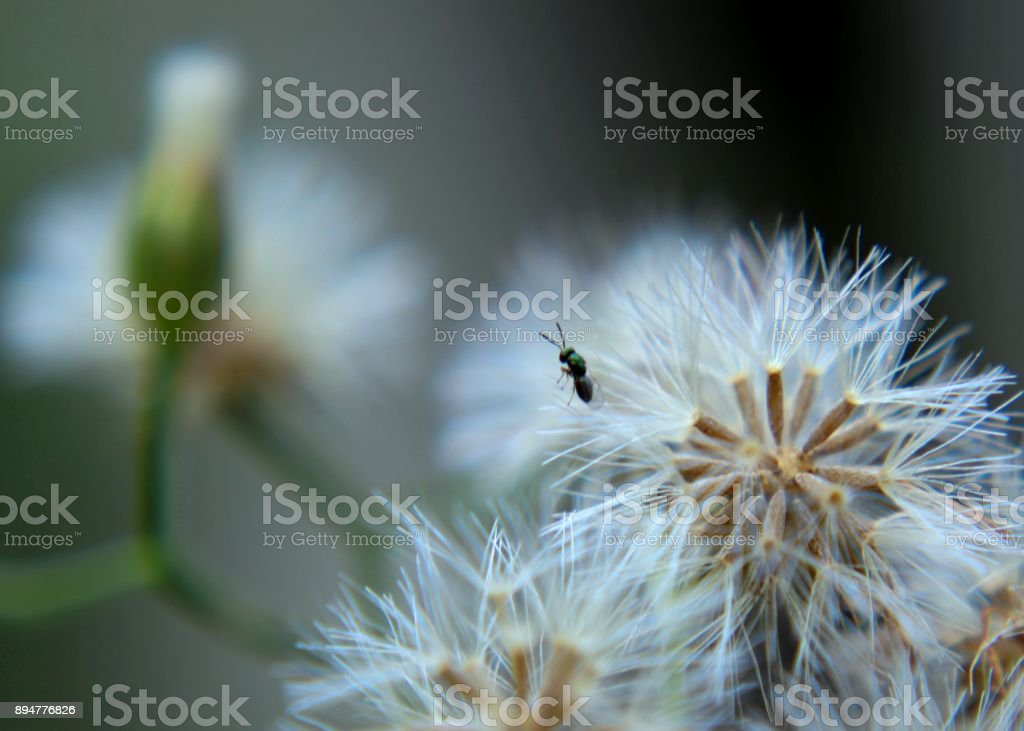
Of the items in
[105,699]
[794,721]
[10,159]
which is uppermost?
[10,159]

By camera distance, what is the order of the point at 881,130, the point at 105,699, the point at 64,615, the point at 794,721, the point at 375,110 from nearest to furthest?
the point at 794,721 → the point at 64,615 → the point at 105,699 → the point at 375,110 → the point at 881,130

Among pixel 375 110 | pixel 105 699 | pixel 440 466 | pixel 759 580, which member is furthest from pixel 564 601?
pixel 375 110

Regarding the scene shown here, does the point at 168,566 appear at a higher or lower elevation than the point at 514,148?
lower

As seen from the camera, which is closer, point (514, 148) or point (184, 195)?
point (184, 195)

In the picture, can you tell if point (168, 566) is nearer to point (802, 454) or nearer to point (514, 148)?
point (802, 454)

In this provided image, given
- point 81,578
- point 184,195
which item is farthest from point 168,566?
point 184,195

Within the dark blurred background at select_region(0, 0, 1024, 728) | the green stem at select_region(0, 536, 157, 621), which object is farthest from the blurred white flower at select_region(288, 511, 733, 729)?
the dark blurred background at select_region(0, 0, 1024, 728)

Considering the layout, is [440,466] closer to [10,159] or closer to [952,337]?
[952,337]

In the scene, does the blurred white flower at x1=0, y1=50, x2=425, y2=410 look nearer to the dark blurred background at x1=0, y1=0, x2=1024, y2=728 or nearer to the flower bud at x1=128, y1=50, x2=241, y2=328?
the flower bud at x1=128, y1=50, x2=241, y2=328
